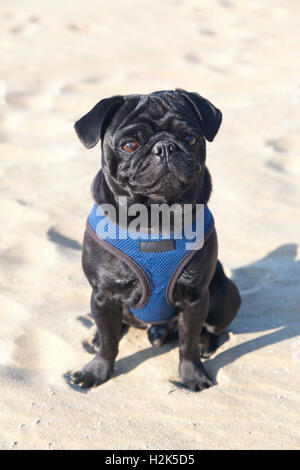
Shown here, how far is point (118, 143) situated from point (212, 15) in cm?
727

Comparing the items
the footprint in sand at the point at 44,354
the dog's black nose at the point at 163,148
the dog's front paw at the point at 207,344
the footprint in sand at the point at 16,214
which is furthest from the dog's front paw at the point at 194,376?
→ the footprint in sand at the point at 16,214

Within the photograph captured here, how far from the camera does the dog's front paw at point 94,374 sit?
10.6ft

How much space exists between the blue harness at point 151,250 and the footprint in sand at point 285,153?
287 cm

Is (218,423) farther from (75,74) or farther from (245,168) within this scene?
(75,74)

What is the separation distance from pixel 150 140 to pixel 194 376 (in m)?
1.28

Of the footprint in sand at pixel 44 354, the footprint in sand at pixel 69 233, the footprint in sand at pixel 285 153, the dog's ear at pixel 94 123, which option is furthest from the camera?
the footprint in sand at pixel 285 153

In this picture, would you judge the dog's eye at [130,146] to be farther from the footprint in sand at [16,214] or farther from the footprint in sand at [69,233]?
the footprint in sand at [16,214]

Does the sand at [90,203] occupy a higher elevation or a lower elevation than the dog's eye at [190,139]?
lower

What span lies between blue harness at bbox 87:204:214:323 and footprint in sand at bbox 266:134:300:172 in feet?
9.41

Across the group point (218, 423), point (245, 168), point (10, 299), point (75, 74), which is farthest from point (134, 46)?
point (218, 423)

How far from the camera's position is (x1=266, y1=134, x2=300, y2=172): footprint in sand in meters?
5.66

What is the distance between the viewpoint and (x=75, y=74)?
767cm

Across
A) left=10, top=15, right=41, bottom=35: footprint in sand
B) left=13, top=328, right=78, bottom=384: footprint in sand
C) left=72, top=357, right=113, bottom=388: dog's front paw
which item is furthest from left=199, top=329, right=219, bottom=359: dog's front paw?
left=10, top=15, right=41, bottom=35: footprint in sand

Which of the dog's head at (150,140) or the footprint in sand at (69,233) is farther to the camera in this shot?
the footprint in sand at (69,233)
